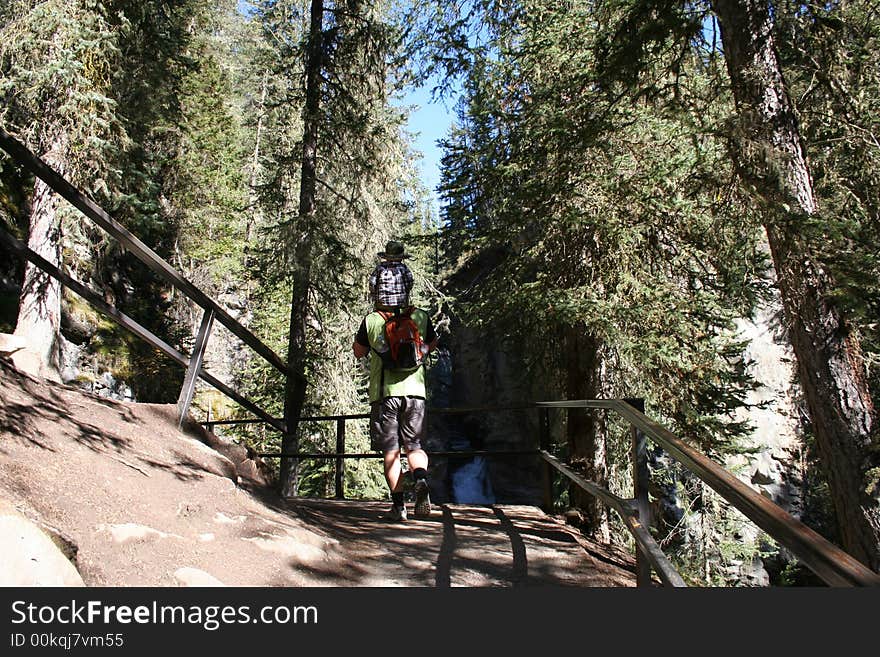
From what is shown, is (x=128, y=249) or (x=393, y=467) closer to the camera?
(x=128, y=249)

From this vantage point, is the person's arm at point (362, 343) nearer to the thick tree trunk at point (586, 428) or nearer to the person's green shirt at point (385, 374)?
the person's green shirt at point (385, 374)

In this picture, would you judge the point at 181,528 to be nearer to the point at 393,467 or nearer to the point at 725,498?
the point at 393,467

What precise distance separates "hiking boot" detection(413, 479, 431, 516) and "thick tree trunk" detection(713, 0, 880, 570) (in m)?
3.20

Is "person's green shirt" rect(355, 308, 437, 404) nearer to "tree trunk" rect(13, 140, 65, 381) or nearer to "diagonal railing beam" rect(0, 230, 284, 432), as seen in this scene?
"diagonal railing beam" rect(0, 230, 284, 432)

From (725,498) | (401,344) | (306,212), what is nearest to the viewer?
(725,498)

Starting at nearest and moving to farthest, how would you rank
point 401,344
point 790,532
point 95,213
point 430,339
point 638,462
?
1. point 790,532
2. point 638,462
3. point 95,213
4. point 401,344
5. point 430,339

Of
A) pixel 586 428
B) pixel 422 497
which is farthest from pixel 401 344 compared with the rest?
pixel 586 428

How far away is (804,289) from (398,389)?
339 cm

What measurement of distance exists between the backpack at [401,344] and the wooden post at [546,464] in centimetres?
177

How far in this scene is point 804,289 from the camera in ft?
16.3

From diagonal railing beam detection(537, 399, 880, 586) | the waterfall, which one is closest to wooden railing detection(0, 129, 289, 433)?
diagonal railing beam detection(537, 399, 880, 586)

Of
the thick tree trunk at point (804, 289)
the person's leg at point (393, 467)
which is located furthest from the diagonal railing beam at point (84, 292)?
the thick tree trunk at point (804, 289)

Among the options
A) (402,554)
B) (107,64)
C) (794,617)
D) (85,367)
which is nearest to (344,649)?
(794,617)

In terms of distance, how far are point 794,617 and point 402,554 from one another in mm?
2977
